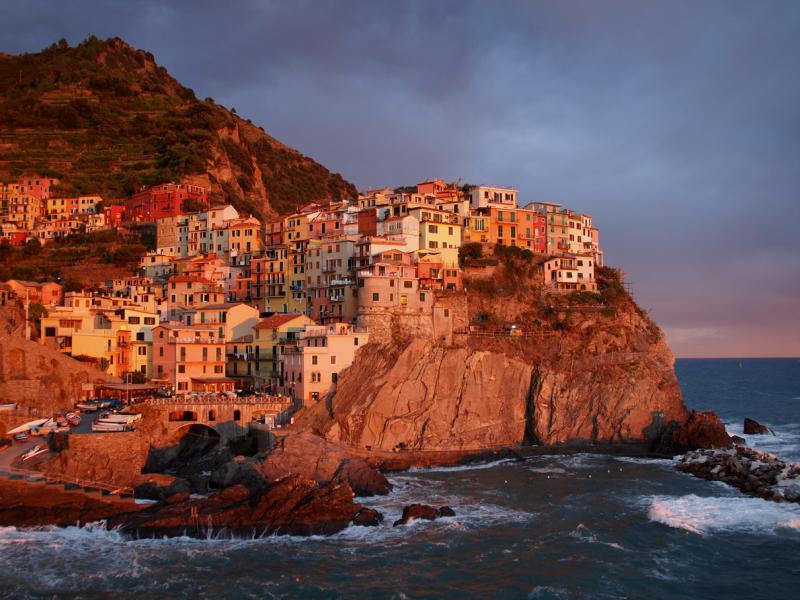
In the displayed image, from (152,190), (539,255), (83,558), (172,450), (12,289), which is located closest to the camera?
(83,558)

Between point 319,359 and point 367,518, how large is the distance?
20817mm

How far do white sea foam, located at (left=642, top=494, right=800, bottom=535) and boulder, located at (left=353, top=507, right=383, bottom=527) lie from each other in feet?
44.3

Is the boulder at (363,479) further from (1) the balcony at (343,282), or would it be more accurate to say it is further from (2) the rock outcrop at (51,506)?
(1) the balcony at (343,282)

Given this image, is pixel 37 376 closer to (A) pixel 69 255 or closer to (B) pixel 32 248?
(A) pixel 69 255

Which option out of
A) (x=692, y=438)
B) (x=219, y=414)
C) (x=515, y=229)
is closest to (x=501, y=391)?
(x=692, y=438)

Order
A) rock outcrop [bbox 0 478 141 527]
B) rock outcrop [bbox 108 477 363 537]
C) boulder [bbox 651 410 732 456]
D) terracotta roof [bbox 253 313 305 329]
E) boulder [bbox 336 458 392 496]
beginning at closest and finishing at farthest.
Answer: rock outcrop [bbox 108 477 363 537]
rock outcrop [bbox 0 478 141 527]
boulder [bbox 336 458 392 496]
boulder [bbox 651 410 732 456]
terracotta roof [bbox 253 313 305 329]

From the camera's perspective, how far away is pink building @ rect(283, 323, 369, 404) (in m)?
56.6

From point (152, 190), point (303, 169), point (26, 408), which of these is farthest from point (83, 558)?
point (303, 169)

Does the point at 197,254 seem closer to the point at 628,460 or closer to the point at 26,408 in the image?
the point at 26,408

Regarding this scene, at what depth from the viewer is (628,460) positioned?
54938mm

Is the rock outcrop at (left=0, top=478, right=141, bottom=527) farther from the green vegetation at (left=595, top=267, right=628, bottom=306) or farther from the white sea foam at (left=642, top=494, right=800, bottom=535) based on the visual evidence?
the green vegetation at (left=595, top=267, right=628, bottom=306)

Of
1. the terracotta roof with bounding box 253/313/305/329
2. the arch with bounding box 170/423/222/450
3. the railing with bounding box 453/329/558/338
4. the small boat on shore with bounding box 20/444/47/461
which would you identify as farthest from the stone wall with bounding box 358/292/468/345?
the small boat on shore with bounding box 20/444/47/461

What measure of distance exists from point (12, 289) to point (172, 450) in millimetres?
28136

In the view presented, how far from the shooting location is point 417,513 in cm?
3834
